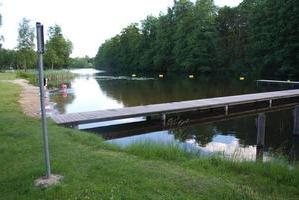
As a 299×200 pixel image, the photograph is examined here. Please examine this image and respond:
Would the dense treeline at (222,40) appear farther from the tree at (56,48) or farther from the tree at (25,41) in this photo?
the tree at (25,41)

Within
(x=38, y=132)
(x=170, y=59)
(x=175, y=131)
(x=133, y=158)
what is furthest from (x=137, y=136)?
(x=170, y=59)

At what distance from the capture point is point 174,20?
2409 inches

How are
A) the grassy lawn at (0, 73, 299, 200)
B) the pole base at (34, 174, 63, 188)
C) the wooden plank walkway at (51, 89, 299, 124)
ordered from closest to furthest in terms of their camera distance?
1. the grassy lawn at (0, 73, 299, 200)
2. the pole base at (34, 174, 63, 188)
3. the wooden plank walkway at (51, 89, 299, 124)

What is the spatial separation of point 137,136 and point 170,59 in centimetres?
5159

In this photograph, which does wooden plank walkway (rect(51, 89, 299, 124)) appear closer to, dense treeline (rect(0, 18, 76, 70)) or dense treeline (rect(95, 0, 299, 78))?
dense treeline (rect(95, 0, 299, 78))

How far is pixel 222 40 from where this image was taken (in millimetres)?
48531

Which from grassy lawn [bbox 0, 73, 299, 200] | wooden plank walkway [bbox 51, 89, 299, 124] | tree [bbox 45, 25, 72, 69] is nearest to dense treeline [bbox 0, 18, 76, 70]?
tree [bbox 45, 25, 72, 69]

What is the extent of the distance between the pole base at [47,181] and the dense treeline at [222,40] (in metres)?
35.1

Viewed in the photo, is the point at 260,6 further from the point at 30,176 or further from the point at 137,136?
the point at 30,176

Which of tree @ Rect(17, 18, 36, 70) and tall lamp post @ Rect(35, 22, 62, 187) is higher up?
tree @ Rect(17, 18, 36, 70)

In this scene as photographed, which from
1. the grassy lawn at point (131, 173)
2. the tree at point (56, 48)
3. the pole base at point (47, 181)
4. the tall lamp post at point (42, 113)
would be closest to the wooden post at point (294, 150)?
the grassy lawn at point (131, 173)

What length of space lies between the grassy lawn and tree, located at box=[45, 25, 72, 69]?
5169cm

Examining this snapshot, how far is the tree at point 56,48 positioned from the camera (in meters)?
56.5

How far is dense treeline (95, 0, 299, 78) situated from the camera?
36.5 meters
